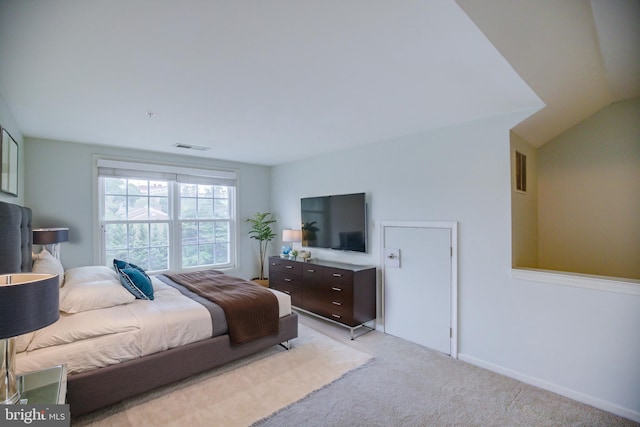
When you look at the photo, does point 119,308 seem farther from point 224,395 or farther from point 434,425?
point 434,425

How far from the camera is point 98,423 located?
6.76 feet

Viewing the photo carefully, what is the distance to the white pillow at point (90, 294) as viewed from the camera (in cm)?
233

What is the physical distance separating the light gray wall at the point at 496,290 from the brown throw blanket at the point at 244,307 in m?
1.53

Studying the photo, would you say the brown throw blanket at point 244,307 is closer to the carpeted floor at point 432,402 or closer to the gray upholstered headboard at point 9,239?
the carpeted floor at point 432,402

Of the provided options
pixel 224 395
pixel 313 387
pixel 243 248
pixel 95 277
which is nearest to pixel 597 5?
pixel 313 387

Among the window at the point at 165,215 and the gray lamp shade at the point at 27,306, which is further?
the window at the point at 165,215

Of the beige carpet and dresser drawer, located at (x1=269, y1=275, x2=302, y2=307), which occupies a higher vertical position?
dresser drawer, located at (x1=269, y1=275, x2=302, y2=307)

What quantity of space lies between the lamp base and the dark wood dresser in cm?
276

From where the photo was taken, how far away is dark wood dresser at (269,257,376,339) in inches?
139

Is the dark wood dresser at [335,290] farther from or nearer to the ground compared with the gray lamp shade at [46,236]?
nearer to the ground

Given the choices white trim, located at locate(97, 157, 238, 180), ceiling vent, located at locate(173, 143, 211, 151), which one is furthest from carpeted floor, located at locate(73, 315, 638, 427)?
white trim, located at locate(97, 157, 238, 180)

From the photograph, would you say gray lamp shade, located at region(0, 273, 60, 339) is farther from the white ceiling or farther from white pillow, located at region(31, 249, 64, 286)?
white pillow, located at region(31, 249, 64, 286)

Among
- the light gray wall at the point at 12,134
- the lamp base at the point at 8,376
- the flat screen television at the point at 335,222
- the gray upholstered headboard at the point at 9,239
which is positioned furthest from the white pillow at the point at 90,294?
the flat screen television at the point at 335,222

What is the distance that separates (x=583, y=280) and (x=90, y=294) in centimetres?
392
